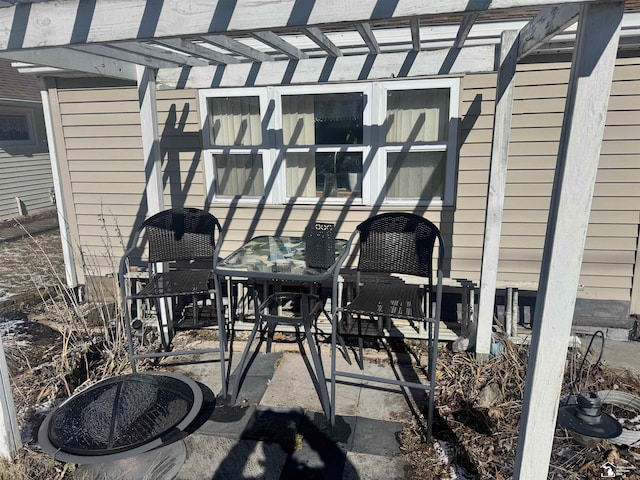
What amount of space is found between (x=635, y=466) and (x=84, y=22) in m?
3.28

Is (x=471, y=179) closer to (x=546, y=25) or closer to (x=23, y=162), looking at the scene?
(x=546, y=25)

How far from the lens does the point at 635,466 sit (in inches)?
85.0


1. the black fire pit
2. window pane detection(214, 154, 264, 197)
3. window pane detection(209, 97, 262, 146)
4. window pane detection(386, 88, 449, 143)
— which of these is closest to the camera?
the black fire pit

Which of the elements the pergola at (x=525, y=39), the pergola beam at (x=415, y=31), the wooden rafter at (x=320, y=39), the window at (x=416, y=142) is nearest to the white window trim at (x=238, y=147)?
the window at (x=416, y=142)

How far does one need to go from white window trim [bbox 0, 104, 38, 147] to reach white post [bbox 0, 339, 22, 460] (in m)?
10.1

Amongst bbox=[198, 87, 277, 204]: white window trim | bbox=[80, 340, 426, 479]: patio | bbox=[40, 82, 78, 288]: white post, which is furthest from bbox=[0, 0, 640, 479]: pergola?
bbox=[40, 82, 78, 288]: white post

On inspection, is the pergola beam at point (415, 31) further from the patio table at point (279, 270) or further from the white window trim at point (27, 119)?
the white window trim at point (27, 119)

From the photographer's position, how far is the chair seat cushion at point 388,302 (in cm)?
251

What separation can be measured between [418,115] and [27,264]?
20.7 feet

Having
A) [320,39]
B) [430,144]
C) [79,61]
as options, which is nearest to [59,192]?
[79,61]

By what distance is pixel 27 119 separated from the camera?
10.9 meters

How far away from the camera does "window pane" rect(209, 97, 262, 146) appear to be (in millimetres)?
4336

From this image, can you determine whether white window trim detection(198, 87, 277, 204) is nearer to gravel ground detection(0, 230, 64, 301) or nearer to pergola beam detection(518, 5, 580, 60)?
gravel ground detection(0, 230, 64, 301)

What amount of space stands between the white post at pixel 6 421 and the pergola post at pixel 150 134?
1527mm
